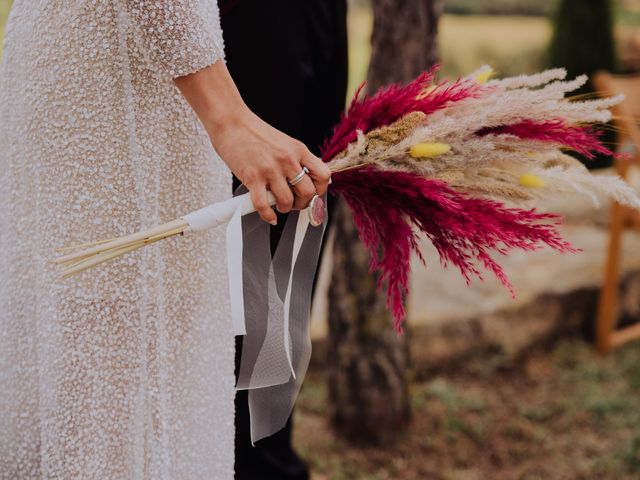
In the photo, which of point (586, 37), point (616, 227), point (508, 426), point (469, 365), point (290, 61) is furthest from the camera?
point (586, 37)

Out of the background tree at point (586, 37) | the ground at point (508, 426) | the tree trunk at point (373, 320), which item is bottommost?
the ground at point (508, 426)

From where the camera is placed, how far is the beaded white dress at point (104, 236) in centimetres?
122

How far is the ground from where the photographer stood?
280 cm

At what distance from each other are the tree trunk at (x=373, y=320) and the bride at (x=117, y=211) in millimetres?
1329

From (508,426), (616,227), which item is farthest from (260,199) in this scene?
(616,227)

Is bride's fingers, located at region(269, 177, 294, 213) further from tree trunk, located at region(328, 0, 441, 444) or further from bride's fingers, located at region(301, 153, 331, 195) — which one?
tree trunk, located at region(328, 0, 441, 444)

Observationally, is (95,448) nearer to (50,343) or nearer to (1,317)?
(50,343)

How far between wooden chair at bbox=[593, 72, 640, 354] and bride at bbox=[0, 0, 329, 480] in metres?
2.60

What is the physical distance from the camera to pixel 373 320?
8.94 ft

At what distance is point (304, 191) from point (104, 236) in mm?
361

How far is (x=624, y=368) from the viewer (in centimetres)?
367

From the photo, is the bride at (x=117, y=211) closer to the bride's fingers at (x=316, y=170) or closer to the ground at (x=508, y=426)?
the bride's fingers at (x=316, y=170)

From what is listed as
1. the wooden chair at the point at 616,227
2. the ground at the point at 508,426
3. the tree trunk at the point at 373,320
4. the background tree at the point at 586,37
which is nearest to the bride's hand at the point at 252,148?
the tree trunk at the point at 373,320

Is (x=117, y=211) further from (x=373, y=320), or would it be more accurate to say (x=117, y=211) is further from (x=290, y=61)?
(x=373, y=320)
